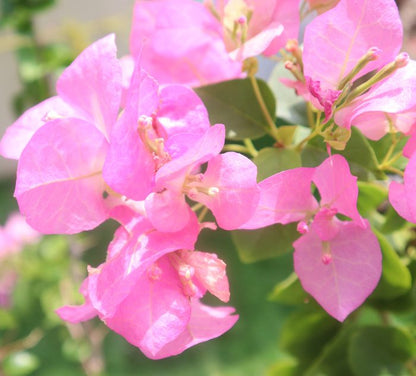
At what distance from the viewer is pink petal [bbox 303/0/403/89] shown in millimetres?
288

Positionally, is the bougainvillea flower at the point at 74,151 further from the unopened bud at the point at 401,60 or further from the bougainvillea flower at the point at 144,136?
the unopened bud at the point at 401,60

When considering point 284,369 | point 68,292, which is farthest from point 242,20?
point 68,292

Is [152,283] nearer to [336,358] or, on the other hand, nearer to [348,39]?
[348,39]

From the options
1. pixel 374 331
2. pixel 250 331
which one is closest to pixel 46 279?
pixel 250 331

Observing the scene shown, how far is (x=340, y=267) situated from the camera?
0.30 m

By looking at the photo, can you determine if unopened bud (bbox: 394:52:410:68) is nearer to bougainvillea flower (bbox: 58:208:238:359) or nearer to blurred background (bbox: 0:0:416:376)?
bougainvillea flower (bbox: 58:208:238:359)

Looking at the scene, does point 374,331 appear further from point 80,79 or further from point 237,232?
point 80,79

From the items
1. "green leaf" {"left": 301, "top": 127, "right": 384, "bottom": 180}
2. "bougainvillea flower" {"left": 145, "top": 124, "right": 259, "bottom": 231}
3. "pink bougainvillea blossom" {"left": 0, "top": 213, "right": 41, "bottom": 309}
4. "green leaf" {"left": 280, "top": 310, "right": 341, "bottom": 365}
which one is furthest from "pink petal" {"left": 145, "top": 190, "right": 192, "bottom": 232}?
"pink bougainvillea blossom" {"left": 0, "top": 213, "right": 41, "bottom": 309}

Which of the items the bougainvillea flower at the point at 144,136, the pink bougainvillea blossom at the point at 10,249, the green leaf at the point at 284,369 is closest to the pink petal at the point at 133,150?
the bougainvillea flower at the point at 144,136

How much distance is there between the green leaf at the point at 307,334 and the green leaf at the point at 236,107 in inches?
7.1

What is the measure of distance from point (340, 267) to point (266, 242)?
2.5 inches

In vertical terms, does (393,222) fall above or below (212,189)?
below

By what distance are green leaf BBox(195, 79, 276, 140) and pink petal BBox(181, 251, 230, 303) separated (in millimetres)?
116

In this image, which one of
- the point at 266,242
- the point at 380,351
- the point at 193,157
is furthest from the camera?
the point at 380,351
